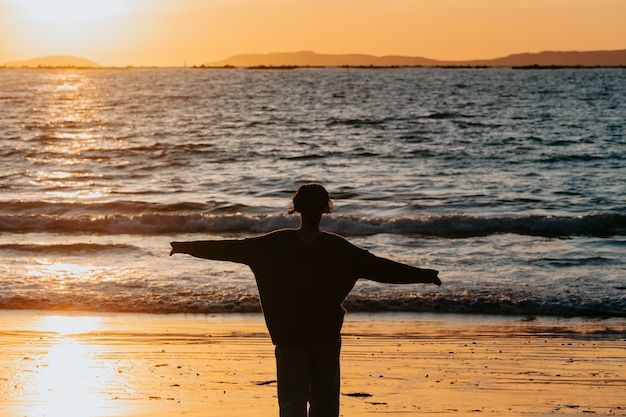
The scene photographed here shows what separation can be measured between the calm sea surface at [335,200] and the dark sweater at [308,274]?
20.9ft

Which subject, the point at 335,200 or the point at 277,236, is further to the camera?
the point at 335,200

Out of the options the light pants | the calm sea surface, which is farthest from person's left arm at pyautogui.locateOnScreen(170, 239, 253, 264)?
the calm sea surface

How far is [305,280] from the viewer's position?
4.75m

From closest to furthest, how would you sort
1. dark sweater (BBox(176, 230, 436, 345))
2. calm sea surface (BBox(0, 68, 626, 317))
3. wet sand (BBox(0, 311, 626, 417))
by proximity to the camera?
dark sweater (BBox(176, 230, 436, 345)), wet sand (BBox(0, 311, 626, 417)), calm sea surface (BBox(0, 68, 626, 317))

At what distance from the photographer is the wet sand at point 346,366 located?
7.18 m

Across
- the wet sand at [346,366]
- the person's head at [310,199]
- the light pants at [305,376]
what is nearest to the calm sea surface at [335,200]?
the wet sand at [346,366]

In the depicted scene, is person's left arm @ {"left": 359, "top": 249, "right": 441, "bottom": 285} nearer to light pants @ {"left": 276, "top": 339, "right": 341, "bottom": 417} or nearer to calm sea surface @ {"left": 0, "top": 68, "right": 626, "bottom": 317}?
light pants @ {"left": 276, "top": 339, "right": 341, "bottom": 417}

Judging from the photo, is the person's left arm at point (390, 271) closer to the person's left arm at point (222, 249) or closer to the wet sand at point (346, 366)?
the person's left arm at point (222, 249)

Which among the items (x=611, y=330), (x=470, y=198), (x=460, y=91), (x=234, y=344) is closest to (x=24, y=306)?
(x=234, y=344)

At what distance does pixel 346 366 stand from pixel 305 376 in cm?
348

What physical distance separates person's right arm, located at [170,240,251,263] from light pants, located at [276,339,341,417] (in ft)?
1.81

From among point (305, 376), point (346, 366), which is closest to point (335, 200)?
point (346, 366)

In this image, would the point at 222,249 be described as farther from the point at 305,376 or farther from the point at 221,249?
the point at 305,376

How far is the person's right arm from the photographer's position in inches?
189
